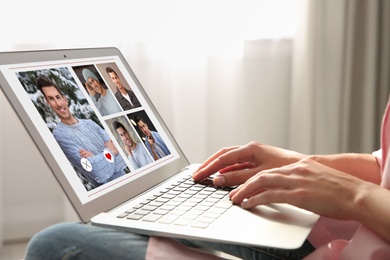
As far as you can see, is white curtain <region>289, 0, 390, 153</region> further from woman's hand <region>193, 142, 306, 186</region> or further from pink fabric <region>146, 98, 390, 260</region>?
pink fabric <region>146, 98, 390, 260</region>

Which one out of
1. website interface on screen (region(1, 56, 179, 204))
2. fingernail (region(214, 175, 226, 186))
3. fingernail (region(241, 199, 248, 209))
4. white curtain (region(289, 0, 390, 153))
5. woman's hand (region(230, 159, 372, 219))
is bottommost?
white curtain (region(289, 0, 390, 153))

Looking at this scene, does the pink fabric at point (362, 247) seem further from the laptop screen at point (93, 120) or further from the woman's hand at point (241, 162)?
the laptop screen at point (93, 120)

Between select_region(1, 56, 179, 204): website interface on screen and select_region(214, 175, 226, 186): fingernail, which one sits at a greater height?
select_region(1, 56, 179, 204): website interface on screen

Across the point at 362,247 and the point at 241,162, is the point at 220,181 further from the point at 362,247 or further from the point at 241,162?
the point at 362,247

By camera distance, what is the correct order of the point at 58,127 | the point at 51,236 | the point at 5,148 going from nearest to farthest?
the point at 51,236 → the point at 58,127 → the point at 5,148

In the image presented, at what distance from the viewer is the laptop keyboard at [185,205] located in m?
0.71

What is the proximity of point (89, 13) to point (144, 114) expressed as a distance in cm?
88

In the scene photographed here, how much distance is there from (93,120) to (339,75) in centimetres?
137

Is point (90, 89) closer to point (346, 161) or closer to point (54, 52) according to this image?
point (54, 52)

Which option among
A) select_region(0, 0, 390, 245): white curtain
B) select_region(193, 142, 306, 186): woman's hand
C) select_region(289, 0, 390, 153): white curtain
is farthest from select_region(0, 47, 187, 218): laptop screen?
select_region(289, 0, 390, 153): white curtain

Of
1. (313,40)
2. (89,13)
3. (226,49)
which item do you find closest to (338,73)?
(313,40)

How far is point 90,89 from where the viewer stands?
0.90m

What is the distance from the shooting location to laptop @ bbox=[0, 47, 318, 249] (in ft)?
2.25

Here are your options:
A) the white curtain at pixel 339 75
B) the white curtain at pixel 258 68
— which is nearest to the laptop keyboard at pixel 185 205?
the white curtain at pixel 258 68
